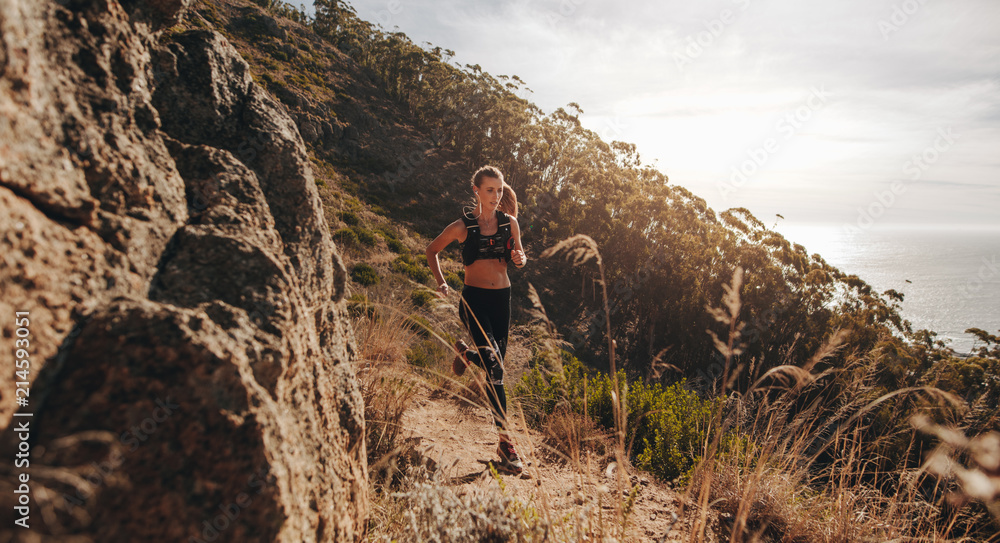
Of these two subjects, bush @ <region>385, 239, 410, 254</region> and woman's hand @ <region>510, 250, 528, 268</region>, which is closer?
woman's hand @ <region>510, 250, 528, 268</region>

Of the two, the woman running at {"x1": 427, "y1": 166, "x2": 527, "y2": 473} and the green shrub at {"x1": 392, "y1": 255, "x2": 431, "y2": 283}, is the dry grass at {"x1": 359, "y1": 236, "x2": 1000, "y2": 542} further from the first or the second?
the green shrub at {"x1": 392, "y1": 255, "x2": 431, "y2": 283}

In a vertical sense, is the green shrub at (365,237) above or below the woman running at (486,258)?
below

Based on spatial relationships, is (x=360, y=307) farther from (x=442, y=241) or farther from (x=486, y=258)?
(x=486, y=258)

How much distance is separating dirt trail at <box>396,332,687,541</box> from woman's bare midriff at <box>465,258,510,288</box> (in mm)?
1191

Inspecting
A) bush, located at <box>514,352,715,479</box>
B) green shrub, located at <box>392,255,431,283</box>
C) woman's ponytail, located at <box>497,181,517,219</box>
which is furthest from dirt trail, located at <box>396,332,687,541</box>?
green shrub, located at <box>392,255,431,283</box>

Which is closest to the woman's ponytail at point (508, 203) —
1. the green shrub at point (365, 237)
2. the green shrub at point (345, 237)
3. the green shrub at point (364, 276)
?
the green shrub at point (364, 276)

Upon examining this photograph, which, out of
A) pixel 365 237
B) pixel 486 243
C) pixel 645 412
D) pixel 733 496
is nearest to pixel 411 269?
pixel 365 237

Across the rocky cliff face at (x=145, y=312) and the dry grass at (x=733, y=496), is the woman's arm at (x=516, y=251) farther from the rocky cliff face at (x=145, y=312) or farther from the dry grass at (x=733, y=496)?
the rocky cliff face at (x=145, y=312)

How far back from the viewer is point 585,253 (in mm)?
2096

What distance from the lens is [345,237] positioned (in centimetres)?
1427

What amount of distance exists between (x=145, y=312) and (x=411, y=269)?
529 inches

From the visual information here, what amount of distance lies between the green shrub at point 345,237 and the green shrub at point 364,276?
269 centimetres

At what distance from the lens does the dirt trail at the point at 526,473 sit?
2.43m

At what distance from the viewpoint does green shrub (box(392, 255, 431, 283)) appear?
1401 cm
